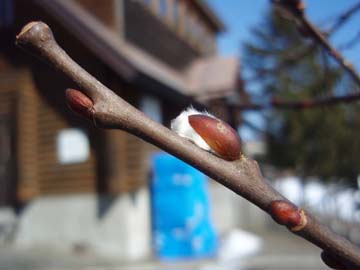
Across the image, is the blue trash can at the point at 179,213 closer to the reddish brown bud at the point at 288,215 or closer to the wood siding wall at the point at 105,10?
the wood siding wall at the point at 105,10

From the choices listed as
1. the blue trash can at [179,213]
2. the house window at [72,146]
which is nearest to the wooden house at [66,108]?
the house window at [72,146]

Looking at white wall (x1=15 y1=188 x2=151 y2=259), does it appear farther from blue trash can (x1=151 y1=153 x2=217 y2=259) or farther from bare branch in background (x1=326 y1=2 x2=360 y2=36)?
bare branch in background (x1=326 y1=2 x2=360 y2=36)

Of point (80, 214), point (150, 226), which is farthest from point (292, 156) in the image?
point (80, 214)

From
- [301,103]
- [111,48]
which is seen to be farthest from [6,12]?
[301,103]

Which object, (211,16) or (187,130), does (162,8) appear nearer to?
(211,16)

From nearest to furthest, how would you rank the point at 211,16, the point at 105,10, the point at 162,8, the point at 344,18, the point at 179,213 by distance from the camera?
the point at 344,18
the point at 179,213
the point at 105,10
the point at 162,8
the point at 211,16

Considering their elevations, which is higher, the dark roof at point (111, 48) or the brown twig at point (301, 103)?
the dark roof at point (111, 48)

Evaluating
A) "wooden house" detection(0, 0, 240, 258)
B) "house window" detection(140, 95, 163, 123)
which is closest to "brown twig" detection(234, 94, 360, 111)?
"wooden house" detection(0, 0, 240, 258)
